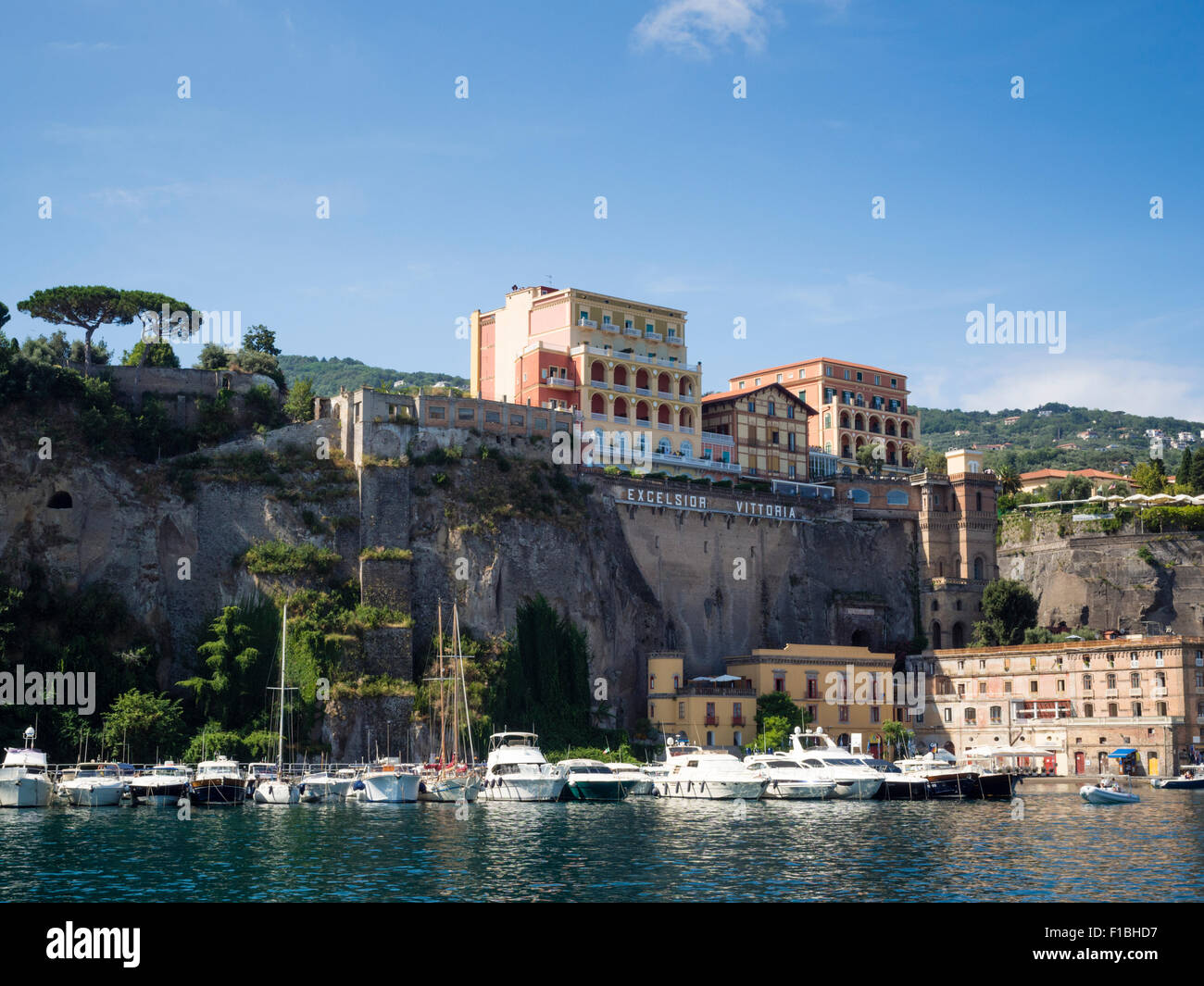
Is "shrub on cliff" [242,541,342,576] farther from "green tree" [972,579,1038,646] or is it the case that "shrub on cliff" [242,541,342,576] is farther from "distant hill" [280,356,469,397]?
"distant hill" [280,356,469,397]

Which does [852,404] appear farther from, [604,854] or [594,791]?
[604,854]

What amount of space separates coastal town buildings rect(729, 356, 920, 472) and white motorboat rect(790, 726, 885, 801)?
48.2 m

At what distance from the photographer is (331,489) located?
76.6m

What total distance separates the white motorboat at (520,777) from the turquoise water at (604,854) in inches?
115

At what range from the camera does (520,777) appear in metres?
63.2

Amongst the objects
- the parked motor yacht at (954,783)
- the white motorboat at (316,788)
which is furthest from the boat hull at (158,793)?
the parked motor yacht at (954,783)

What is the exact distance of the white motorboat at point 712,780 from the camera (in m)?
65.8

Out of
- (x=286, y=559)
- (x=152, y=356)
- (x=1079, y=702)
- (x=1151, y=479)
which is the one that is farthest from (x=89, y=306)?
(x=1151, y=479)

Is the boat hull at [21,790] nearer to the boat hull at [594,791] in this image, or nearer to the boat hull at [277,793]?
the boat hull at [277,793]

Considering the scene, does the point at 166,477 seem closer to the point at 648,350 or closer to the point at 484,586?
the point at 484,586

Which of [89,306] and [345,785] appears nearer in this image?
A: [345,785]

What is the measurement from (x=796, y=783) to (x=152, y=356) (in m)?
47.0
